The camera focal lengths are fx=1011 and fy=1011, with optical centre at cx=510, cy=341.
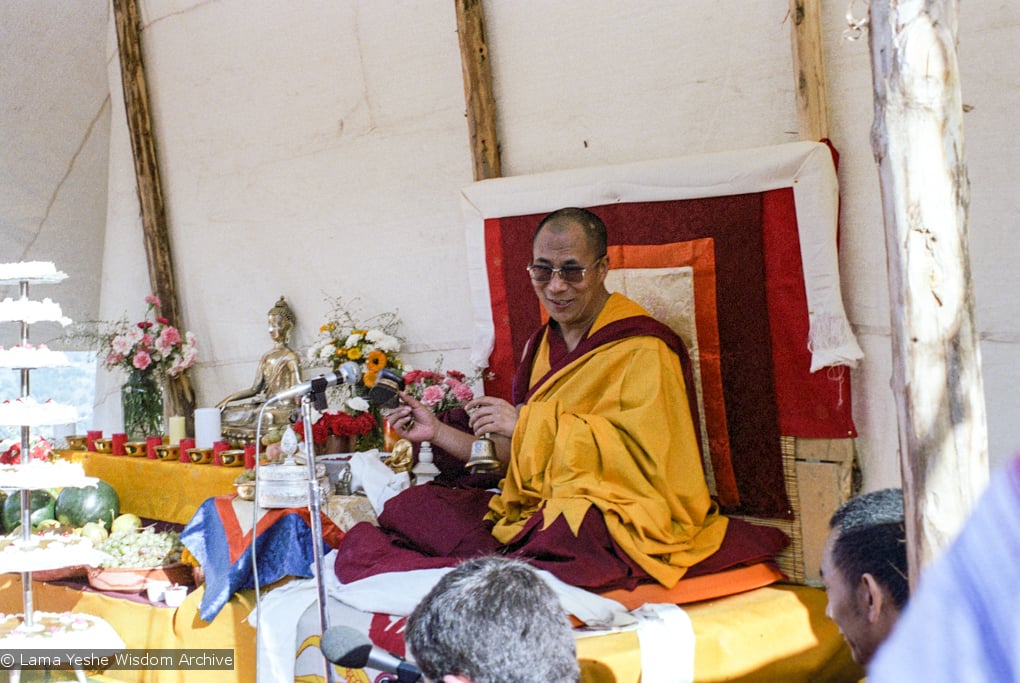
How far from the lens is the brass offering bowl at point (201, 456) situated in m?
5.28

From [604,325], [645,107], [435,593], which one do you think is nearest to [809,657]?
[604,325]

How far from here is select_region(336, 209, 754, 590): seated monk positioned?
348cm

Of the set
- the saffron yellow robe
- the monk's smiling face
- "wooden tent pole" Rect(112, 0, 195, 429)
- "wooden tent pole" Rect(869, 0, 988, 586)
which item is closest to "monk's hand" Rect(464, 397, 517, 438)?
the saffron yellow robe

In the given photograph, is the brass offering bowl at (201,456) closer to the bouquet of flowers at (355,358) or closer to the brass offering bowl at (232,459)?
the brass offering bowl at (232,459)

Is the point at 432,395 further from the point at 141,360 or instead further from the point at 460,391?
the point at 141,360

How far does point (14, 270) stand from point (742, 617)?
9.88 ft

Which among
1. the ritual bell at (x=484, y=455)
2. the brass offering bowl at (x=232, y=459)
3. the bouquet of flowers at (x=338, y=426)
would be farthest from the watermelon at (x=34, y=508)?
the ritual bell at (x=484, y=455)

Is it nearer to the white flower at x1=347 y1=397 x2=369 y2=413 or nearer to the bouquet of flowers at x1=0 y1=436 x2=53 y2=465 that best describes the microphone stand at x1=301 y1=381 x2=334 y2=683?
the white flower at x1=347 y1=397 x2=369 y2=413

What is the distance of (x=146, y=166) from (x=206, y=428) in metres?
2.19

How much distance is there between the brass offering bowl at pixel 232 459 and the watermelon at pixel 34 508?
1051mm

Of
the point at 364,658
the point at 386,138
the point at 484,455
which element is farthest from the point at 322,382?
the point at 386,138

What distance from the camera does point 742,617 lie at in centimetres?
343

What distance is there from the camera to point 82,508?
17.4 ft

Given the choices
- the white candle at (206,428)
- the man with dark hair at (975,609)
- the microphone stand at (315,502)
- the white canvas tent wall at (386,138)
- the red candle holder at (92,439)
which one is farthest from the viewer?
the red candle holder at (92,439)
